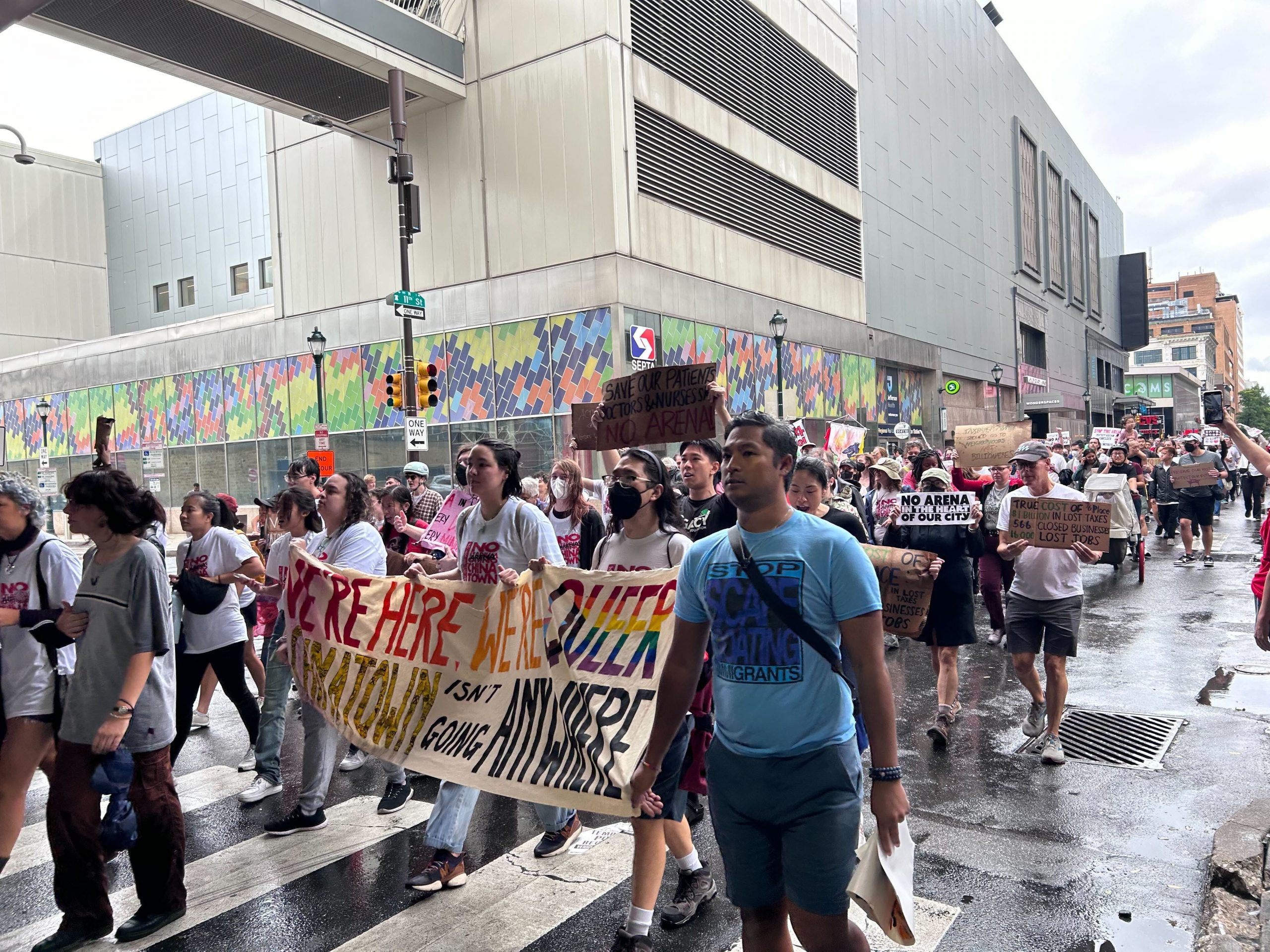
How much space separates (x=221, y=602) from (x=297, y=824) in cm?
165

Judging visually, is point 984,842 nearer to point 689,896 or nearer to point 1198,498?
point 689,896

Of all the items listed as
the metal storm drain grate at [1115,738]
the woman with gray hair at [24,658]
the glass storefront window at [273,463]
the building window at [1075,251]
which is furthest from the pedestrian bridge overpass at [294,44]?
the building window at [1075,251]

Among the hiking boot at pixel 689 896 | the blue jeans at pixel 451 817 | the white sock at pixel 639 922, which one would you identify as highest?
the blue jeans at pixel 451 817

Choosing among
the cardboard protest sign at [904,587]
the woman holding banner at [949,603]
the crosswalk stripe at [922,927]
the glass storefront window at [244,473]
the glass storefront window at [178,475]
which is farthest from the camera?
the glass storefront window at [178,475]

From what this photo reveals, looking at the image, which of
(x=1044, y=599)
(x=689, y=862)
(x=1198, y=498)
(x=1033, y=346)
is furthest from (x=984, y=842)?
(x=1033, y=346)

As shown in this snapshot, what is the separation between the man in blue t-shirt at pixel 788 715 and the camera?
9.32 ft

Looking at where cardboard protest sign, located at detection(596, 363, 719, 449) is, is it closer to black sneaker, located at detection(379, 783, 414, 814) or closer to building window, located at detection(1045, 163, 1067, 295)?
black sneaker, located at detection(379, 783, 414, 814)

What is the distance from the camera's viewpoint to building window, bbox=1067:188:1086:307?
6819 centimetres

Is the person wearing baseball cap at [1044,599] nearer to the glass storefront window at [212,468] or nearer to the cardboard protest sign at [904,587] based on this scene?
the cardboard protest sign at [904,587]

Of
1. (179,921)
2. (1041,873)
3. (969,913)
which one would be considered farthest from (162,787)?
(1041,873)

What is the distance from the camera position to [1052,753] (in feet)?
20.6

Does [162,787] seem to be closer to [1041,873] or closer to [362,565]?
[362,565]

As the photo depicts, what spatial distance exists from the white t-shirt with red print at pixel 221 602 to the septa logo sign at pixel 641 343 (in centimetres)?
1585

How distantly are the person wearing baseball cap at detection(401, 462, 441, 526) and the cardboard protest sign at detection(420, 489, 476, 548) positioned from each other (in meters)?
1.38
